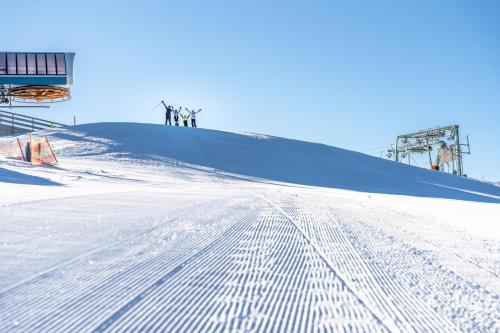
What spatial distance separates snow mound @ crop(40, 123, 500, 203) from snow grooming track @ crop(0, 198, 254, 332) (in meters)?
22.3

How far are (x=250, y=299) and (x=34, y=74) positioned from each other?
1804 inches

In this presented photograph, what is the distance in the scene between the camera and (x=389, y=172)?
33.7 meters

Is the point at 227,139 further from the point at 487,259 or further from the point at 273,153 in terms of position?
the point at 487,259

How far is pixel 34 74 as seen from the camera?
4356cm

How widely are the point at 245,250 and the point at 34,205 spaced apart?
15.2 feet

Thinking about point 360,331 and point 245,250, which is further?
point 245,250

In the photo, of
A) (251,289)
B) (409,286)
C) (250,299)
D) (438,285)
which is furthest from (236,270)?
(438,285)

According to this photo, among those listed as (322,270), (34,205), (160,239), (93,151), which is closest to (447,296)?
(322,270)

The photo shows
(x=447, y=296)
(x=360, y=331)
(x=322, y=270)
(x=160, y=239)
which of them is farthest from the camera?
(x=160, y=239)

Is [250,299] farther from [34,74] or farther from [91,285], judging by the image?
[34,74]

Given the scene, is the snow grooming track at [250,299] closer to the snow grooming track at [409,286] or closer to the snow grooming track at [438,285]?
the snow grooming track at [409,286]

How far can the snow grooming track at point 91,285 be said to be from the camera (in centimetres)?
241

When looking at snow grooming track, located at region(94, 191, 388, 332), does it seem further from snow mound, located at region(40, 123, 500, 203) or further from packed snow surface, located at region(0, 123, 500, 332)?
snow mound, located at region(40, 123, 500, 203)

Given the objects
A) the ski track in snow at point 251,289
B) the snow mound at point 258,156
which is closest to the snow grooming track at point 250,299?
the ski track in snow at point 251,289
